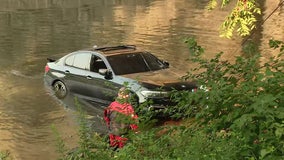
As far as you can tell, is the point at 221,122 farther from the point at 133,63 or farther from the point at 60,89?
the point at 60,89

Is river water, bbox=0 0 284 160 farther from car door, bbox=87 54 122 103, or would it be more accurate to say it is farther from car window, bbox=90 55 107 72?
car window, bbox=90 55 107 72

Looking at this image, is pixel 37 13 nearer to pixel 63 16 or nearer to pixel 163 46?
pixel 63 16

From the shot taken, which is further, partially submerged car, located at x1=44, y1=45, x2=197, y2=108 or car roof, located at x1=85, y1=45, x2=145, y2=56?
car roof, located at x1=85, y1=45, x2=145, y2=56

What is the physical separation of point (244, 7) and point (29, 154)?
4.89m

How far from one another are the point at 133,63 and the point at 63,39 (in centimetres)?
1265

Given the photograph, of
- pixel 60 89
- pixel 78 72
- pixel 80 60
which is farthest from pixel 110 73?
pixel 60 89

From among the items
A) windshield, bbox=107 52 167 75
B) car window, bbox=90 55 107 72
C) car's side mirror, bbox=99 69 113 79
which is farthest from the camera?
car window, bbox=90 55 107 72

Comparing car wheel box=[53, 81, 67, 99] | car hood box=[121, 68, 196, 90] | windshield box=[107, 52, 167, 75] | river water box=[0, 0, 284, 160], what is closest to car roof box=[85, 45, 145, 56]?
windshield box=[107, 52, 167, 75]

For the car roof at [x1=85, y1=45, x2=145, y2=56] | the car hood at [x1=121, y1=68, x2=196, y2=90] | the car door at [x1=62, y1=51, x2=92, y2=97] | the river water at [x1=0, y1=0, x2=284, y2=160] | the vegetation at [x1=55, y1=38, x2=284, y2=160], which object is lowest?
the river water at [x1=0, y1=0, x2=284, y2=160]

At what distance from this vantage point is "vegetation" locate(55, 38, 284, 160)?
14.3 feet

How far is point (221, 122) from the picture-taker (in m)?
5.05

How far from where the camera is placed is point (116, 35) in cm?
2456

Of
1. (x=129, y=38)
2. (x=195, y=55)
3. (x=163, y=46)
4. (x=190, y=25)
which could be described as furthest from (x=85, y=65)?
(x=190, y=25)

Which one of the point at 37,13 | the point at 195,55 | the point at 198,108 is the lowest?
the point at 37,13
